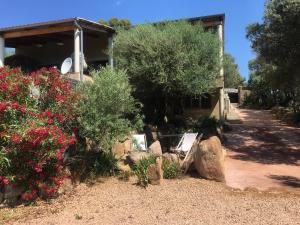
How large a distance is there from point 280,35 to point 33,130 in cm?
972

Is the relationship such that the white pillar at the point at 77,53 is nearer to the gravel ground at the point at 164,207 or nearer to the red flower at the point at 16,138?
the gravel ground at the point at 164,207

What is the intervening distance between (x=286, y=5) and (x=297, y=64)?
89.0 inches

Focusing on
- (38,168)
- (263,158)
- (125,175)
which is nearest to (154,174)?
(125,175)

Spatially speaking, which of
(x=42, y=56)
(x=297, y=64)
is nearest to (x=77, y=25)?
(x=42, y=56)

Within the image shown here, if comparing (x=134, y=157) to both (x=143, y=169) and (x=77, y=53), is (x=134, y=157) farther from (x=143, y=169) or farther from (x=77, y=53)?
(x=77, y=53)

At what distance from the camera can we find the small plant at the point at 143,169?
9000mm

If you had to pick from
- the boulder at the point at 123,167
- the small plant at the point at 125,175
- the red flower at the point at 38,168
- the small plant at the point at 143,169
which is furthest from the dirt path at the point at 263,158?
the red flower at the point at 38,168

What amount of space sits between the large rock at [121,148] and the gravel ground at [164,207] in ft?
7.42

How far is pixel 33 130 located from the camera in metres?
7.64

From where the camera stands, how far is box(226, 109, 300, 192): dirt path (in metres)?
9.69

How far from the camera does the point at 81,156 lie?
9.75 m

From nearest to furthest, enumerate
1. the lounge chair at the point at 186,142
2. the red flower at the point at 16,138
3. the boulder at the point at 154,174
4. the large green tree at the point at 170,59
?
the red flower at the point at 16,138 → the boulder at the point at 154,174 → the lounge chair at the point at 186,142 → the large green tree at the point at 170,59

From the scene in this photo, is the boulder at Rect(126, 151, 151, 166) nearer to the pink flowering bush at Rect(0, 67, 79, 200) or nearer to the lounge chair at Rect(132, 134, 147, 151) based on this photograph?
the lounge chair at Rect(132, 134, 147, 151)

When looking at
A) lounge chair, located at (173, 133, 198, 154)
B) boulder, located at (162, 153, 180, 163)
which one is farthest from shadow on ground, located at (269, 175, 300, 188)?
lounge chair, located at (173, 133, 198, 154)
